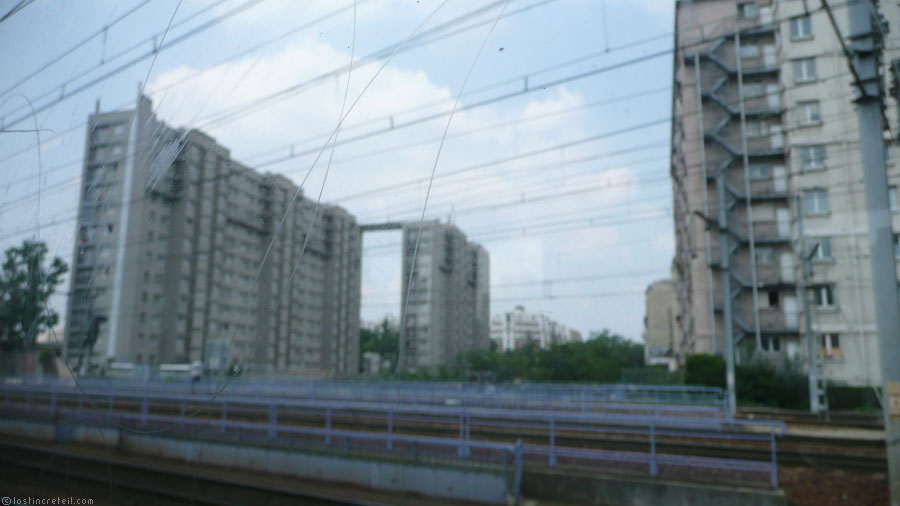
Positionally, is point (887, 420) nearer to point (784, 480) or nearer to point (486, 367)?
point (784, 480)


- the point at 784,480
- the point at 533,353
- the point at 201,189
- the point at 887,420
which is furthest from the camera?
the point at 533,353

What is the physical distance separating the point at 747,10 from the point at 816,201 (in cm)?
302

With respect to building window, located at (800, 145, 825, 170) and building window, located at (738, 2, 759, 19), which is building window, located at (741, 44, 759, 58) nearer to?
building window, located at (738, 2, 759, 19)

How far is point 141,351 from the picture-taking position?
247 centimetres

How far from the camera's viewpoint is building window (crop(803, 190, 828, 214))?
628 centimetres

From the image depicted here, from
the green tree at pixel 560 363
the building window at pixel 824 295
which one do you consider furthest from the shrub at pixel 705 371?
the building window at pixel 824 295

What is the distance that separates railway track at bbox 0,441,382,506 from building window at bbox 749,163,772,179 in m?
9.34

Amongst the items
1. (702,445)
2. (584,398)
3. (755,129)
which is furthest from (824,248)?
(584,398)

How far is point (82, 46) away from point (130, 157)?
983 millimetres

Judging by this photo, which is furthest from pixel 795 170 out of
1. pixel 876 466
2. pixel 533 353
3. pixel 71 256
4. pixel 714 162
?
pixel 533 353

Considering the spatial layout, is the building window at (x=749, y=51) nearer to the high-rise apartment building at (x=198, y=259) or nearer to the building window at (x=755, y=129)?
the building window at (x=755, y=129)

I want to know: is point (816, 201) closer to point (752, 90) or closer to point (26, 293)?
point (752, 90)

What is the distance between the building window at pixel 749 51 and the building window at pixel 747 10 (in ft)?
2.82

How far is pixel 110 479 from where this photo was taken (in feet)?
8.09
